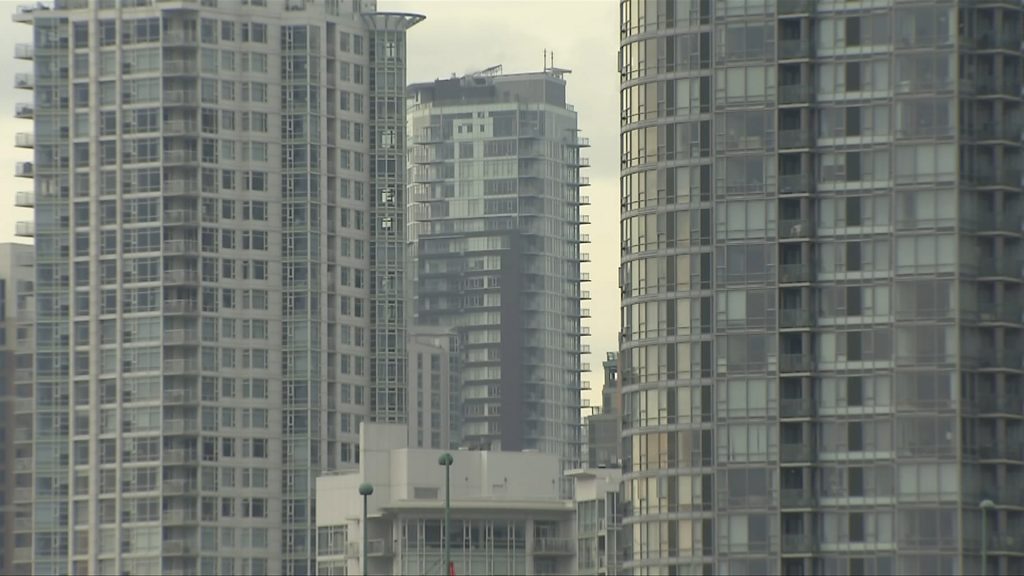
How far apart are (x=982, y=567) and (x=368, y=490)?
134 ft

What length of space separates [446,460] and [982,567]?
38.5 metres

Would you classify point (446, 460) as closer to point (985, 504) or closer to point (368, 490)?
point (368, 490)

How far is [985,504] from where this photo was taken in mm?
188125

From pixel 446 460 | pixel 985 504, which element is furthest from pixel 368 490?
pixel 985 504

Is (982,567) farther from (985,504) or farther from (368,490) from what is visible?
(368,490)

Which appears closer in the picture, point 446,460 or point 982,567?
point 446,460

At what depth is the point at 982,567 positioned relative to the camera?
199875 mm

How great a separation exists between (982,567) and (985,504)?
1268 centimetres

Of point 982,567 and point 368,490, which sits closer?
point 368,490

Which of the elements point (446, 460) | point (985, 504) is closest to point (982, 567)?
point (985, 504)

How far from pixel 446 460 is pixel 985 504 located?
3154 cm

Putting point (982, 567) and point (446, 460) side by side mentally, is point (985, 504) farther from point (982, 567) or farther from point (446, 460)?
point (446, 460)

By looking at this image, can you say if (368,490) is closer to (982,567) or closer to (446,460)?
(446,460)
